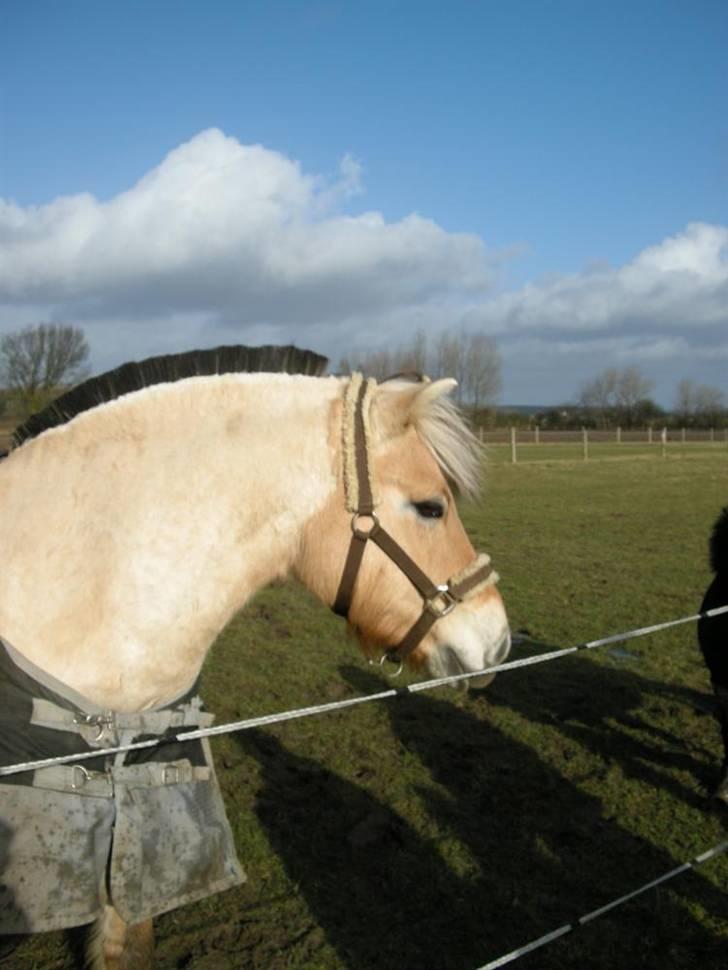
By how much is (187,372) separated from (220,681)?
15.6ft

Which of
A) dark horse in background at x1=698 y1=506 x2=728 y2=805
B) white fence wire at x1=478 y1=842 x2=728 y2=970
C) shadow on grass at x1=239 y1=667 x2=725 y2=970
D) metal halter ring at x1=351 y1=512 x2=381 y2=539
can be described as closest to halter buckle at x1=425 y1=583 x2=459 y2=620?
metal halter ring at x1=351 y1=512 x2=381 y2=539

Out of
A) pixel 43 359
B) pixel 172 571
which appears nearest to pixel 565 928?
pixel 172 571

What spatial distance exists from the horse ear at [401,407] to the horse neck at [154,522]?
14 cm

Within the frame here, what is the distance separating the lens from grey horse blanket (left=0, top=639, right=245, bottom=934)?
1.68 meters

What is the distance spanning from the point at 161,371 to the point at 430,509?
2.85 feet

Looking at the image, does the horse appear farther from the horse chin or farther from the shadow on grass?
the shadow on grass

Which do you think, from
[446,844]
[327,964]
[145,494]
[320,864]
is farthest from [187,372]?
[446,844]

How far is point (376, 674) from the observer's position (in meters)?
6.42

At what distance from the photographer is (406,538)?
2.06 m

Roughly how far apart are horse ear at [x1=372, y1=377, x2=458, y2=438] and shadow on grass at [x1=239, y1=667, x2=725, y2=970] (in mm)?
2335

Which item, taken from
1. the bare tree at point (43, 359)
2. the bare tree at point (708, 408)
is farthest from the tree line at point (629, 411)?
the bare tree at point (43, 359)

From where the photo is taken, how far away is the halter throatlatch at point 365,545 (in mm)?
1980

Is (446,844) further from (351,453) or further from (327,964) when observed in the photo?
(351,453)

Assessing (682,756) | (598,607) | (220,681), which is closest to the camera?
(682,756)
